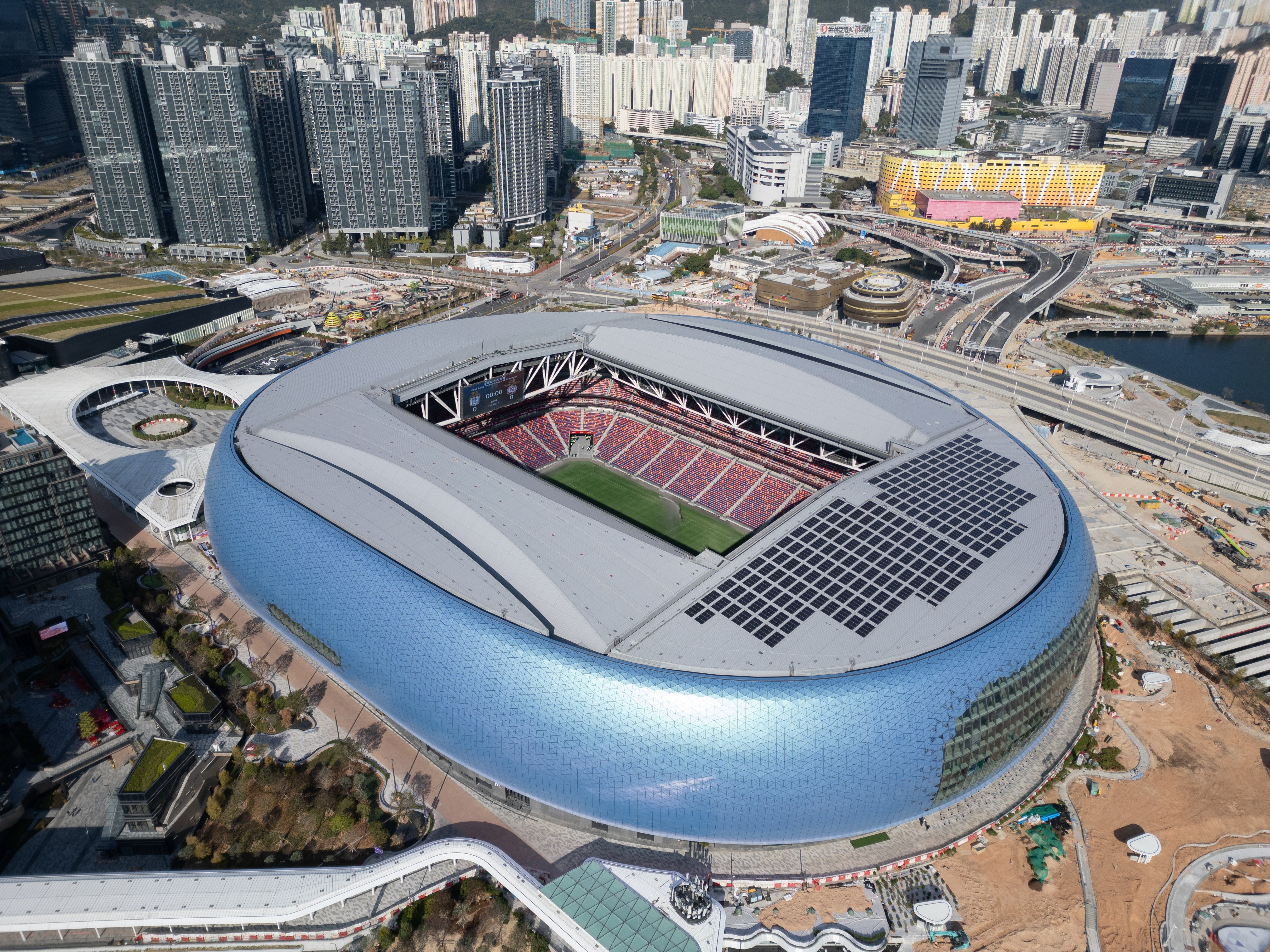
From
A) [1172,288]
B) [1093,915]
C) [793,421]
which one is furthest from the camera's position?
[1172,288]

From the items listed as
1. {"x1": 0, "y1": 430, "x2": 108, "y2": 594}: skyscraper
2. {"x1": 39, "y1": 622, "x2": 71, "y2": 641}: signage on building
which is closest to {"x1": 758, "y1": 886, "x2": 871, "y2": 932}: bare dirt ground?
{"x1": 39, "y1": 622, "x2": 71, "y2": 641}: signage on building

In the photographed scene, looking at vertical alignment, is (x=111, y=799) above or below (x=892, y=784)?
below

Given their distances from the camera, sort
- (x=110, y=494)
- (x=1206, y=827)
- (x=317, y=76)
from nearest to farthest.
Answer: (x=1206, y=827) → (x=110, y=494) → (x=317, y=76)

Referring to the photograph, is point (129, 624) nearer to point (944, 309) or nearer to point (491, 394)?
point (491, 394)

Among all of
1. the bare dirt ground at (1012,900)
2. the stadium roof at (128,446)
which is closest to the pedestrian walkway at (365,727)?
the stadium roof at (128,446)

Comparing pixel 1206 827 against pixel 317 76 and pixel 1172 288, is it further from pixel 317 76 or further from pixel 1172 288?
pixel 317 76

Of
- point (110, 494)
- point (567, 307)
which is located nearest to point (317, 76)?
point (567, 307)

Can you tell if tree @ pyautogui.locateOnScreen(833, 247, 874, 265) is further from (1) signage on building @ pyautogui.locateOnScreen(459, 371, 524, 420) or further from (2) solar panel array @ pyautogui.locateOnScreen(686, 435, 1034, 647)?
→ (2) solar panel array @ pyautogui.locateOnScreen(686, 435, 1034, 647)

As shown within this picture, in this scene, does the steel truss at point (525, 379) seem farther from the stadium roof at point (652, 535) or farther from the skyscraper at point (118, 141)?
the skyscraper at point (118, 141)
